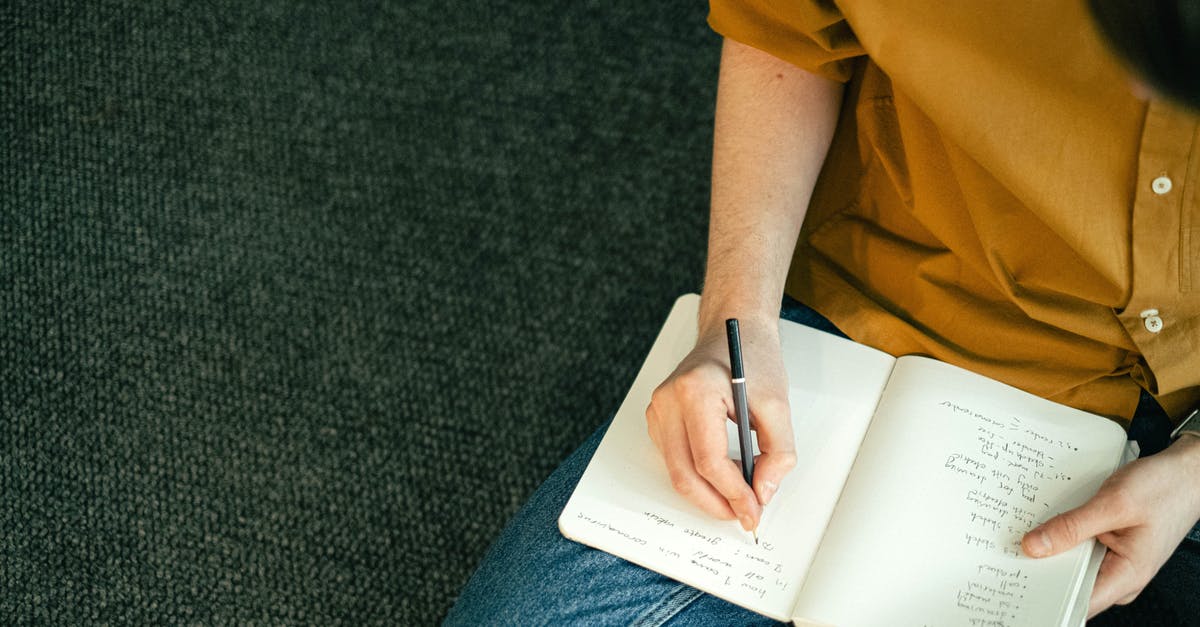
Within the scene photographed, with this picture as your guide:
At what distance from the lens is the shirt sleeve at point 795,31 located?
2.23 ft

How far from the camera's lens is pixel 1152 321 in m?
0.68

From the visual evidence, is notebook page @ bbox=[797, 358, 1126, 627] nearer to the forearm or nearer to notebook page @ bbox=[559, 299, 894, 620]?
notebook page @ bbox=[559, 299, 894, 620]

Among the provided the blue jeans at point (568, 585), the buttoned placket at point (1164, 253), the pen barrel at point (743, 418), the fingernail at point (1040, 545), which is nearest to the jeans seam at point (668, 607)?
the blue jeans at point (568, 585)

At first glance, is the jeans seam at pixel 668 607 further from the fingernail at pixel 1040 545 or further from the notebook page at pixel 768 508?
the fingernail at pixel 1040 545

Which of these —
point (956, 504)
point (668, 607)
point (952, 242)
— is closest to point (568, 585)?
point (668, 607)

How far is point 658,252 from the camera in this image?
133 cm

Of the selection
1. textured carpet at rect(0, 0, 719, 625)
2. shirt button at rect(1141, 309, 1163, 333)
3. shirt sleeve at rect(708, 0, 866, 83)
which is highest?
shirt sleeve at rect(708, 0, 866, 83)

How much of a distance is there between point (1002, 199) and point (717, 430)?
265mm

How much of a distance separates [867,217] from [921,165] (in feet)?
0.36

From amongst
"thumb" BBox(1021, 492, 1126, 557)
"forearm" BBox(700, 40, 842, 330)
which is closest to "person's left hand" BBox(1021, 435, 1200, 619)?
"thumb" BBox(1021, 492, 1126, 557)

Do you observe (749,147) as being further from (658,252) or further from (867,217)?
(658,252)

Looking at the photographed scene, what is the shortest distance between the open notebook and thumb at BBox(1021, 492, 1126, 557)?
0.01 meters

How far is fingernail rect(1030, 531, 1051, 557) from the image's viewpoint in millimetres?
667

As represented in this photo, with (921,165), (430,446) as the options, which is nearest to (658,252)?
(430,446)
